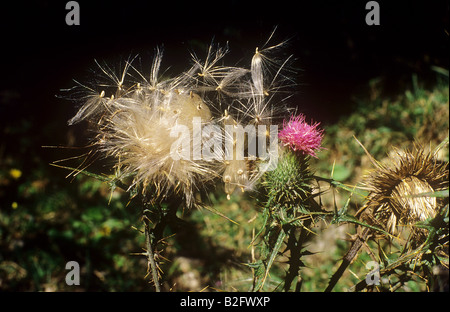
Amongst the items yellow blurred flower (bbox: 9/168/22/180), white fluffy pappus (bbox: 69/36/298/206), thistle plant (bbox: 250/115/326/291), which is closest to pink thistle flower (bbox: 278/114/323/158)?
thistle plant (bbox: 250/115/326/291)

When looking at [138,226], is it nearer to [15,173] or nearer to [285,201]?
[15,173]

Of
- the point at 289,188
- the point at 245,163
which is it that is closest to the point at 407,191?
the point at 289,188

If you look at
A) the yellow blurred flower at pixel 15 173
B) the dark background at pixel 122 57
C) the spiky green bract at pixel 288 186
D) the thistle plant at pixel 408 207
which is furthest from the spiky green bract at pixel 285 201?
the yellow blurred flower at pixel 15 173

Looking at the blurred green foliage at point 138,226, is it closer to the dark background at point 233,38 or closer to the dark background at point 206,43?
the dark background at point 206,43

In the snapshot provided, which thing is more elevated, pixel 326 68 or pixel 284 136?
pixel 326 68
